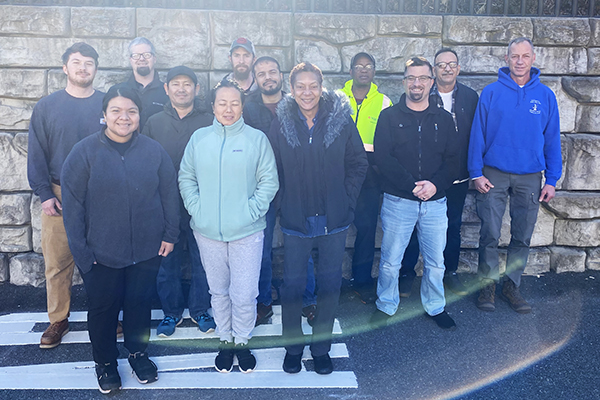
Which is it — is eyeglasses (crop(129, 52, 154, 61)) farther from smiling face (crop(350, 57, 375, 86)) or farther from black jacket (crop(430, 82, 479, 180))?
black jacket (crop(430, 82, 479, 180))

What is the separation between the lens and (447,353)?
11.9 feet

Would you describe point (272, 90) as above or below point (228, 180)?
above

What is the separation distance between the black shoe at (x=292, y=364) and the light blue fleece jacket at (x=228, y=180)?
0.94 m

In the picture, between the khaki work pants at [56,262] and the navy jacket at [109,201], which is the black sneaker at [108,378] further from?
the khaki work pants at [56,262]

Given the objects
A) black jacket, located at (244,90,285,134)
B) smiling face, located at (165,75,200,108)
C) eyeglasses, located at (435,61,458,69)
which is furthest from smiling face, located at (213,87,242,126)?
eyeglasses, located at (435,61,458,69)

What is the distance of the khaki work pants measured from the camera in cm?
379

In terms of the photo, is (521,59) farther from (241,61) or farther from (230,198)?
(230,198)

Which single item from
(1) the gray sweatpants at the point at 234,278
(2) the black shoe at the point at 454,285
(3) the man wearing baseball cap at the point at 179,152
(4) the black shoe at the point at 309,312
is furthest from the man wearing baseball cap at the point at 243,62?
(2) the black shoe at the point at 454,285

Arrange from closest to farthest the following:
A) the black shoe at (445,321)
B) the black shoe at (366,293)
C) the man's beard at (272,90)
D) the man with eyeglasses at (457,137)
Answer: the black shoe at (445,321) → the man's beard at (272,90) → the man with eyeglasses at (457,137) → the black shoe at (366,293)

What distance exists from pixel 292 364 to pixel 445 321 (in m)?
1.39

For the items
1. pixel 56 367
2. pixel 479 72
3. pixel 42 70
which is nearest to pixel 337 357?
pixel 56 367

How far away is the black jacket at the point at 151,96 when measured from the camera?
164 inches

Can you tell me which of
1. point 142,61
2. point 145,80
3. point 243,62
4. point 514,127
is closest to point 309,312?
point 243,62

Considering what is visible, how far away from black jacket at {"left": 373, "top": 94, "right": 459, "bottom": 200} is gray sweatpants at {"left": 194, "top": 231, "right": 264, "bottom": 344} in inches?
47.4
